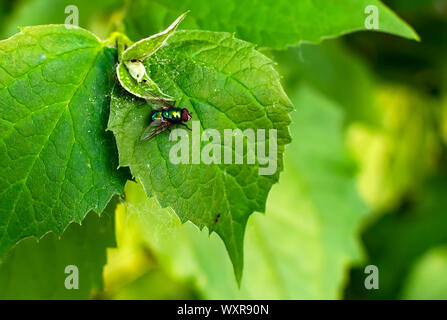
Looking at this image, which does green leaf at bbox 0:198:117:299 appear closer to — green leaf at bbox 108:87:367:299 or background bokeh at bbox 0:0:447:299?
background bokeh at bbox 0:0:447:299

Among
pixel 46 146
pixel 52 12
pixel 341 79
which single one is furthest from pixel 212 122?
pixel 341 79

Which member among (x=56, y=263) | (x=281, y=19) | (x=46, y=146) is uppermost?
(x=281, y=19)

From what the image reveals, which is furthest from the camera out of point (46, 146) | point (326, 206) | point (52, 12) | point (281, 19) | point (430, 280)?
point (430, 280)

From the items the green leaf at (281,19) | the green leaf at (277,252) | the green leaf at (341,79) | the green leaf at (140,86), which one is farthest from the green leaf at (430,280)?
the green leaf at (140,86)

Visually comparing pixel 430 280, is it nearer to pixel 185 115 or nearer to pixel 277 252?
pixel 277 252

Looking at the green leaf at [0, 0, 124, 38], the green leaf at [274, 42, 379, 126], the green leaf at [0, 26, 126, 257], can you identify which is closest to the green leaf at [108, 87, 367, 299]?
the green leaf at [274, 42, 379, 126]

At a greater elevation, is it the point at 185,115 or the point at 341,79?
the point at 341,79

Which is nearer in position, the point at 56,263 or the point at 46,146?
the point at 46,146
